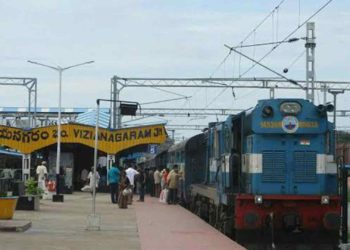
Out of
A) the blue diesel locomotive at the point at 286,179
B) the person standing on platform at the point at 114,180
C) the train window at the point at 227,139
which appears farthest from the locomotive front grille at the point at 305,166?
the person standing on platform at the point at 114,180

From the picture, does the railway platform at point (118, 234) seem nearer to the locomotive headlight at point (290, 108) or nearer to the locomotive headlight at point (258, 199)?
the locomotive headlight at point (258, 199)

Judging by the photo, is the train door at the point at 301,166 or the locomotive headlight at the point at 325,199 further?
the train door at the point at 301,166

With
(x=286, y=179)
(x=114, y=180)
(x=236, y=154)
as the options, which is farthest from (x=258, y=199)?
(x=114, y=180)

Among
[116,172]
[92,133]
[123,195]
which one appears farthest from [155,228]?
[92,133]

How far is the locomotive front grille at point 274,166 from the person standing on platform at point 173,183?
16.5 metres

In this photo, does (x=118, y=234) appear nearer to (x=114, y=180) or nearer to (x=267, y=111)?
(x=267, y=111)

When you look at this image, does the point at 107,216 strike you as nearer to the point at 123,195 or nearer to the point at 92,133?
the point at 123,195

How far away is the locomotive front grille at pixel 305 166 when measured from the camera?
51.0ft

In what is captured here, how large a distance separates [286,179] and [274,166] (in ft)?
1.29

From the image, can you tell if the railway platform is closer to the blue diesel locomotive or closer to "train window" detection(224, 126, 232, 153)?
the blue diesel locomotive

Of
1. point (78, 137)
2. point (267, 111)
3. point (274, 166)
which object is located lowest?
point (274, 166)

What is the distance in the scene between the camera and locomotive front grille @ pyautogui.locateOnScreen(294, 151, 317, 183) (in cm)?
1555

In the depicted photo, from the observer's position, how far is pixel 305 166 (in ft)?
51.1

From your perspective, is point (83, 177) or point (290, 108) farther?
point (83, 177)
